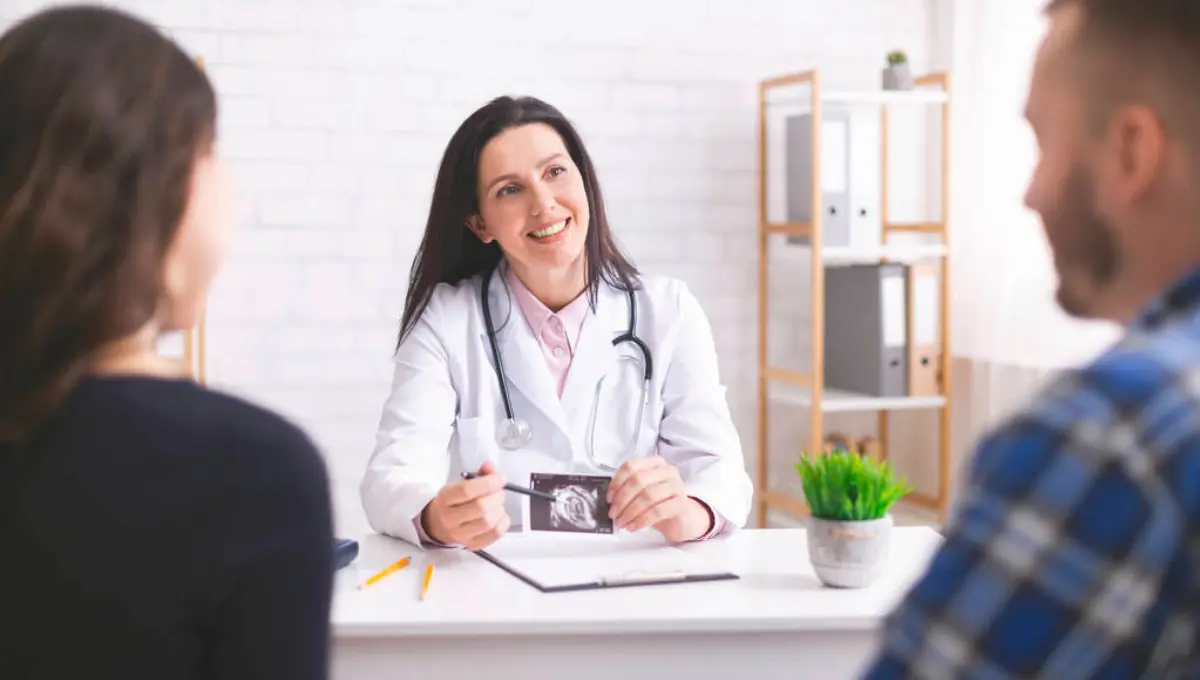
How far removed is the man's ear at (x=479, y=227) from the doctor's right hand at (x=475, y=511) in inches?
25.9

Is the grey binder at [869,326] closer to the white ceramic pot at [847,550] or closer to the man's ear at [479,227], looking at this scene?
the man's ear at [479,227]

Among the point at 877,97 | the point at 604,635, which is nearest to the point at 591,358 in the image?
the point at 604,635

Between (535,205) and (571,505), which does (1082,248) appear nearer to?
(571,505)

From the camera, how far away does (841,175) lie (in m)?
3.61

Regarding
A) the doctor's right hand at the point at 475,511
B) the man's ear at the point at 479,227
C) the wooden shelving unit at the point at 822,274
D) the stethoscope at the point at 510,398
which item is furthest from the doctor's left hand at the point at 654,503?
the wooden shelving unit at the point at 822,274

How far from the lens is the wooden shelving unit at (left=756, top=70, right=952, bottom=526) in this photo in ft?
11.8

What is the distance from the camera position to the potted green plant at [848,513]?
1.67 m

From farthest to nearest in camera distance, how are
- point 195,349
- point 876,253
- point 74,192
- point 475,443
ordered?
point 876,253
point 195,349
point 475,443
point 74,192

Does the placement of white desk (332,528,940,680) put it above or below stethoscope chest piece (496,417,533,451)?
below

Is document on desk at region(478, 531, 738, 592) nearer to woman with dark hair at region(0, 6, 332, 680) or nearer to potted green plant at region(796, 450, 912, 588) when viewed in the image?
potted green plant at region(796, 450, 912, 588)

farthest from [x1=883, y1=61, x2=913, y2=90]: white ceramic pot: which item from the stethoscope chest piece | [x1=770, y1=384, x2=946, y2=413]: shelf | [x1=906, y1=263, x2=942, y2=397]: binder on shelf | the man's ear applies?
the stethoscope chest piece

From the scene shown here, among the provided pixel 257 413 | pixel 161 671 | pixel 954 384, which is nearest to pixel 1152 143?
pixel 257 413

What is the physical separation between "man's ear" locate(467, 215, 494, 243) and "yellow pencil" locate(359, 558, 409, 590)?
0.76 metres

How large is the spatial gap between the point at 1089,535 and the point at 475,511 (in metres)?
1.28
